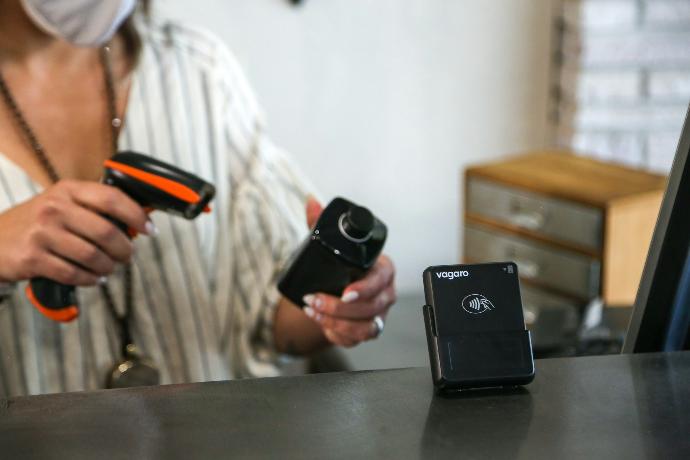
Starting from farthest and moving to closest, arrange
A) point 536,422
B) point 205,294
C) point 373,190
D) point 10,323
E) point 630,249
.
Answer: point 373,190
point 630,249
point 205,294
point 10,323
point 536,422

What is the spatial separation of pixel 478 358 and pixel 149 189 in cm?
34

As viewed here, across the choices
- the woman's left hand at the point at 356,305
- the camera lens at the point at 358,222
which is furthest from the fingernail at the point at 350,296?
the camera lens at the point at 358,222

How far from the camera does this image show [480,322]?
360mm

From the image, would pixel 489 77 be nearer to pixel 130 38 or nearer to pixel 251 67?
pixel 251 67

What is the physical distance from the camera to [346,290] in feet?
2.22

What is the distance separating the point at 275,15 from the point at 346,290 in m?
1.44

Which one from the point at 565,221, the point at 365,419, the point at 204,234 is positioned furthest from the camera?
the point at 565,221

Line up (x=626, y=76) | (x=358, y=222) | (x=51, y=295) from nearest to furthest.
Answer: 1. (x=358, y=222)
2. (x=51, y=295)
3. (x=626, y=76)

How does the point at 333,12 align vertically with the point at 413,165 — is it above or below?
above

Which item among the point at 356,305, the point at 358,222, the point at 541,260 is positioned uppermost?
the point at 358,222

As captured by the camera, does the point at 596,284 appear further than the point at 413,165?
No

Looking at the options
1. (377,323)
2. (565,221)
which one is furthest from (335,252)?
(565,221)

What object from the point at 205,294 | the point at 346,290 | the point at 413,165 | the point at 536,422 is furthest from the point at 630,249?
the point at 536,422

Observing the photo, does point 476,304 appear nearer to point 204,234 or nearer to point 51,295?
point 51,295
